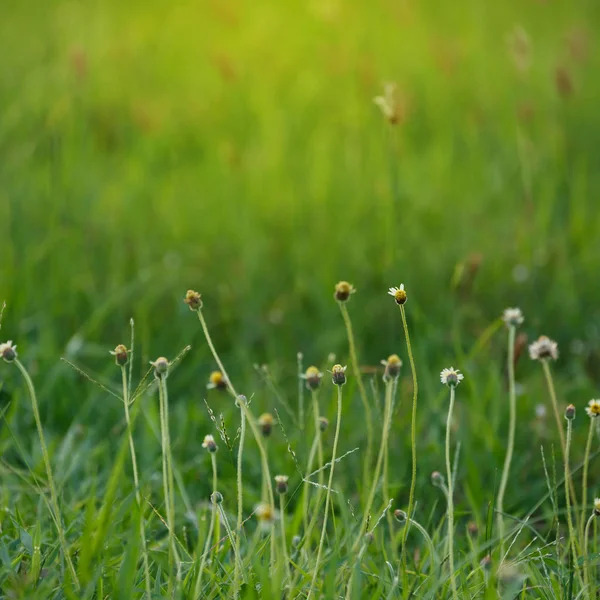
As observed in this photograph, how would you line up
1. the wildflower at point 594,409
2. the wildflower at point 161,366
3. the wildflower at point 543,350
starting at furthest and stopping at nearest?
the wildflower at point 543,350 → the wildflower at point 594,409 → the wildflower at point 161,366

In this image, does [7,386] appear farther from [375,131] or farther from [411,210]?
[375,131]

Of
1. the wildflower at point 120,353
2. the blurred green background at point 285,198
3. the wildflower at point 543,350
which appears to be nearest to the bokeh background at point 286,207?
the blurred green background at point 285,198

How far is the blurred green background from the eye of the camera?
2.39 meters

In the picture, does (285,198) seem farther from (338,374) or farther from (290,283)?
(338,374)

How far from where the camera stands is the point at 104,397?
2141 mm

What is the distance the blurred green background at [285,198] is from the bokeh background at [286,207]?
0.03 ft

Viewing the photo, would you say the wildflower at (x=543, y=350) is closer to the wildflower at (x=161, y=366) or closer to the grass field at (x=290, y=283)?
the grass field at (x=290, y=283)

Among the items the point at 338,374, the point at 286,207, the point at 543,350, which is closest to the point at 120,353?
the point at 338,374

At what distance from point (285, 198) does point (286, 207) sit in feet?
0.22

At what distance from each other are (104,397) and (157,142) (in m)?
1.68

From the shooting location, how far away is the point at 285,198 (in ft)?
10.3

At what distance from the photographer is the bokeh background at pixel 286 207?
231 centimetres

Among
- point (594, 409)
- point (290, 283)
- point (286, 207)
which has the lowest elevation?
point (290, 283)

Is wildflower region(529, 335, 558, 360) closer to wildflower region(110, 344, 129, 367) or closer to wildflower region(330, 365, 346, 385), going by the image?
wildflower region(330, 365, 346, 385)
